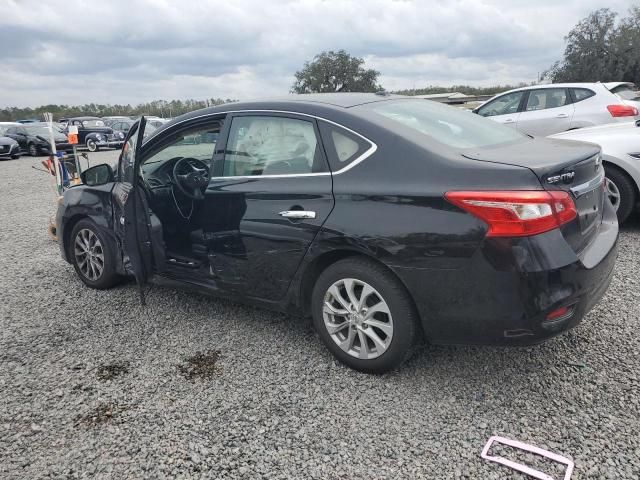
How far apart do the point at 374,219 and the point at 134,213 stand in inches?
78.4

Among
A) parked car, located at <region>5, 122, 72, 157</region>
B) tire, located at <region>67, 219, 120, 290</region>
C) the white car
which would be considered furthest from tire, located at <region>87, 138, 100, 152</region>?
the white car

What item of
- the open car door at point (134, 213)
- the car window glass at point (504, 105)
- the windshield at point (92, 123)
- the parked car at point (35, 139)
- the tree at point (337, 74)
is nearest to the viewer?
the open car door at point (134, 213)

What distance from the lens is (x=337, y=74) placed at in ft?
179

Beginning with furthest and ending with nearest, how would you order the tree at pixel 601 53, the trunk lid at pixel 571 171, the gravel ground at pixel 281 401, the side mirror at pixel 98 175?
the tree at pixel 601 53
the side mirror at pixel 98 175
the trunk lid at pixel 571 171
the gravel ground at pixel 281 401

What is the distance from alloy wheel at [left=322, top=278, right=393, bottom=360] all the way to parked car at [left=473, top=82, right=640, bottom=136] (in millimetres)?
6428

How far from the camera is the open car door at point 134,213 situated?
147 inches

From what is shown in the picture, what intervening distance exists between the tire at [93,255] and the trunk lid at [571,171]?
314 cm

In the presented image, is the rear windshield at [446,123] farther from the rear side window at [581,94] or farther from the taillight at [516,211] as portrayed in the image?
the rear side window at [581,94]

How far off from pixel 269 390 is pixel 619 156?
4392mm

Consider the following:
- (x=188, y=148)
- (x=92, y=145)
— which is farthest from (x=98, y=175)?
(x=92, y=145)

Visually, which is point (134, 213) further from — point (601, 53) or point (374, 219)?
point (601, 53)

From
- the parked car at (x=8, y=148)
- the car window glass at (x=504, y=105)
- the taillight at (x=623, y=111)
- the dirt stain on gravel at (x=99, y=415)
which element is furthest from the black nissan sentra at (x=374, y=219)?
the parked car at (x=8, y=148)

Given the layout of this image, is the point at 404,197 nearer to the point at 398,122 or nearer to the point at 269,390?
the point at 398,122

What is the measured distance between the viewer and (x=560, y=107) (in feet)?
28.0
